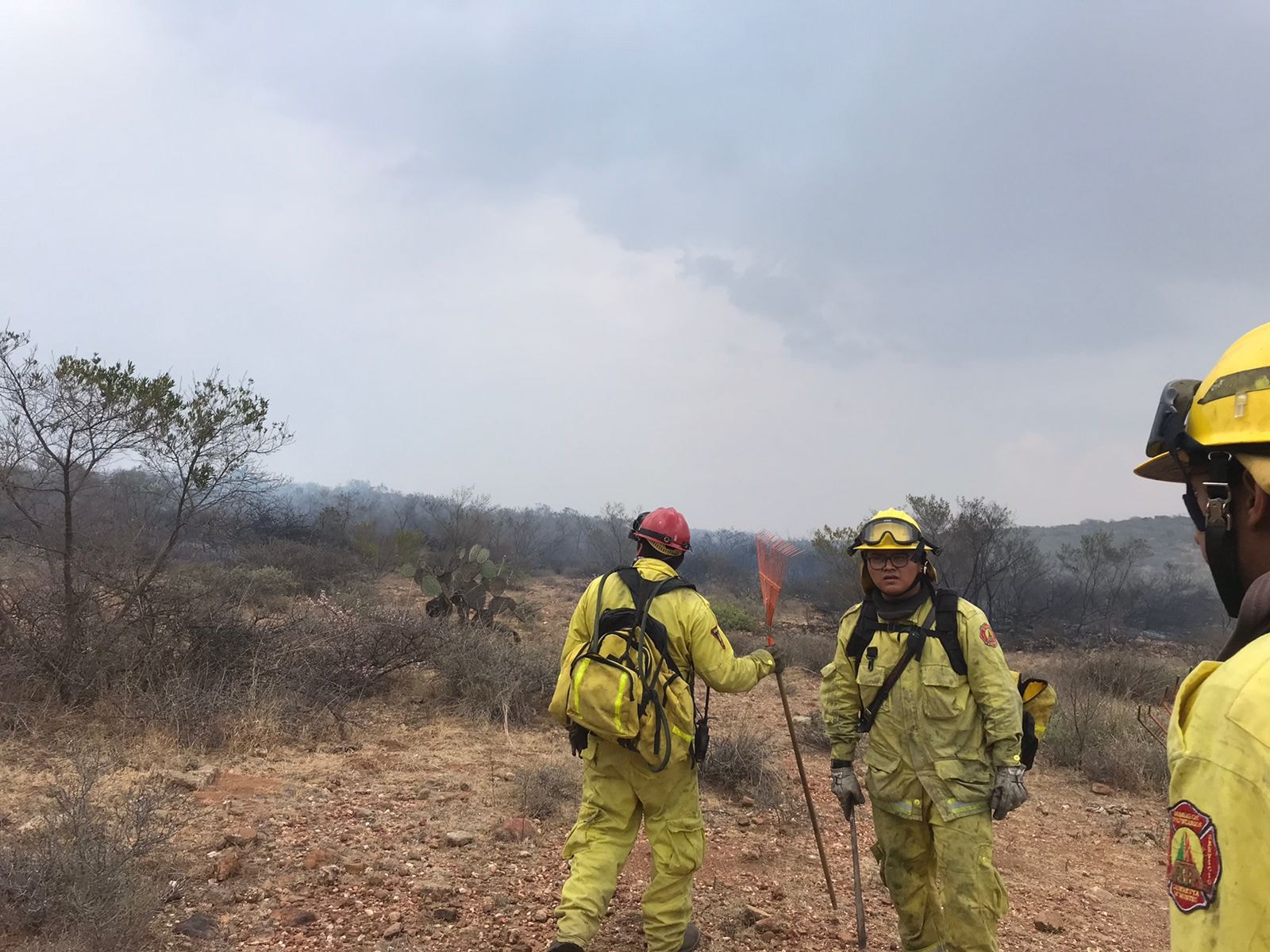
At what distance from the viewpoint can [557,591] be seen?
60.3 feet

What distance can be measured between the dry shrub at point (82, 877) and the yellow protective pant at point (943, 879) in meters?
3.12

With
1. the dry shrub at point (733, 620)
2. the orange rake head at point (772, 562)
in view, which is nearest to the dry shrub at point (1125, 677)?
the dry shrub at point (733, 620)

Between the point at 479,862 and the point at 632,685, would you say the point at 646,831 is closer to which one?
the point at 632,685

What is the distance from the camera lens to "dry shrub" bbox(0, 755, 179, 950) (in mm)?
2965

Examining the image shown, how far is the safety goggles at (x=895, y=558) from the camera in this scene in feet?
10.3

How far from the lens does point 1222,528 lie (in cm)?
116

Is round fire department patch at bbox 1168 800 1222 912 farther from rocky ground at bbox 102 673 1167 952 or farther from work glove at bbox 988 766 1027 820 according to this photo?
rocky ground at bbox 102 673 1167 952

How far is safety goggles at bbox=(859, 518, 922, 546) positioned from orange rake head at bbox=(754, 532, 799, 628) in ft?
3.42

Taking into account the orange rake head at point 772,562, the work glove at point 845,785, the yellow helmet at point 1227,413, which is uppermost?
the yellow helmet at point 1227,413

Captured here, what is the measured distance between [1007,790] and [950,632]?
616 millimetres

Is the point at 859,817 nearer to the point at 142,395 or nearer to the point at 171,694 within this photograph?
the point at 171,694

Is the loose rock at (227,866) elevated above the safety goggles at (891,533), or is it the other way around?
the safety goggles at (891,533)

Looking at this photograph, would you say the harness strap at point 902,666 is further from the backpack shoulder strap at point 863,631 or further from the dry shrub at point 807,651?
the dry shrub at point 807,651

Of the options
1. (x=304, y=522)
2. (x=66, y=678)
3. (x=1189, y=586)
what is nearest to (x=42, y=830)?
(x=66, y=678)
